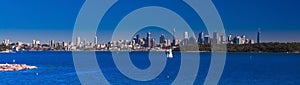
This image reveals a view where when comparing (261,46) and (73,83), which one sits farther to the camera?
(261,46)

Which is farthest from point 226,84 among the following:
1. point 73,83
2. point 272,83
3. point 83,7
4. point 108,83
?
point 83,7

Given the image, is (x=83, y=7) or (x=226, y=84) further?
(x=226, y=84)

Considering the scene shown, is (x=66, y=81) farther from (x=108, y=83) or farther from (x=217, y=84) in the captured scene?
(x=217, y=84)

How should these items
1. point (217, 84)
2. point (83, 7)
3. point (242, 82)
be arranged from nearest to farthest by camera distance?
point (83, 7) < point (217, 84) < point (242, 82)

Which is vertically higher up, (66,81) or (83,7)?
(83,7)

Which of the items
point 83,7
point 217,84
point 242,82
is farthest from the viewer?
point 242,82

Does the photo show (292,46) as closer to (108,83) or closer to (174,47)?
(174,47)

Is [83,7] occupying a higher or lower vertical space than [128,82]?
higher

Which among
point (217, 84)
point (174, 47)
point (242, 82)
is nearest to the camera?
point (217, 84)

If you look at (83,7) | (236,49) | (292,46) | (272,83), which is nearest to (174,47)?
(236,49)
